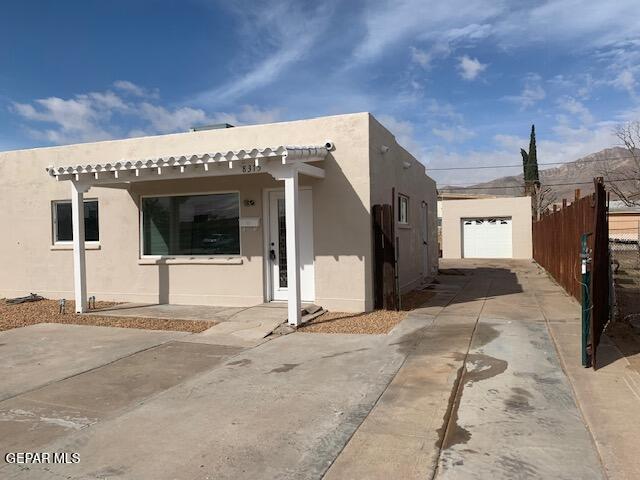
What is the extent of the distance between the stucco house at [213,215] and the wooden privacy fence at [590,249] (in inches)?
142

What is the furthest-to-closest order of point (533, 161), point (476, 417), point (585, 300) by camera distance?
point (533, 161)
point (585, 300)
point (476, 417)

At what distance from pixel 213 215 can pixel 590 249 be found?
7.03 metres

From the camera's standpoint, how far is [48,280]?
39.1ft

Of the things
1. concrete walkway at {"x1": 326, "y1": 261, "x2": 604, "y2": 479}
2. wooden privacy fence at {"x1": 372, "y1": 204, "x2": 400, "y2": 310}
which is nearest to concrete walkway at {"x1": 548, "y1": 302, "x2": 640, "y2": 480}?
concrete walkway at {"x1": 326, "y1": 261, "x2": 604, "y2": 479}

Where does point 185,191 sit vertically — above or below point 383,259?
above

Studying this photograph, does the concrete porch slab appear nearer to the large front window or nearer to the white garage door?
the large front window

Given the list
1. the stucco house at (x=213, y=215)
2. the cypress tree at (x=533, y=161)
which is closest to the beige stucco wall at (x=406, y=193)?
the stucco house at (x=213, y=215)

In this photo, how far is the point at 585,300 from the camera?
553 centimetres

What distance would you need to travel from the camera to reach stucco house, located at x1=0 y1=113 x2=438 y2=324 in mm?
9047

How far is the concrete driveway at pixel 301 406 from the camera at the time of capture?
3.52m

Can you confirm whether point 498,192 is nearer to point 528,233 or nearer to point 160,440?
point 528,233

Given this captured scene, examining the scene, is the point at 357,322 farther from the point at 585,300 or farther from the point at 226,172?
the point at 585,300

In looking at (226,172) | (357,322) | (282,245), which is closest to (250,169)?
(226,172)

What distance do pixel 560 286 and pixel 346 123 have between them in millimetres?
7716
